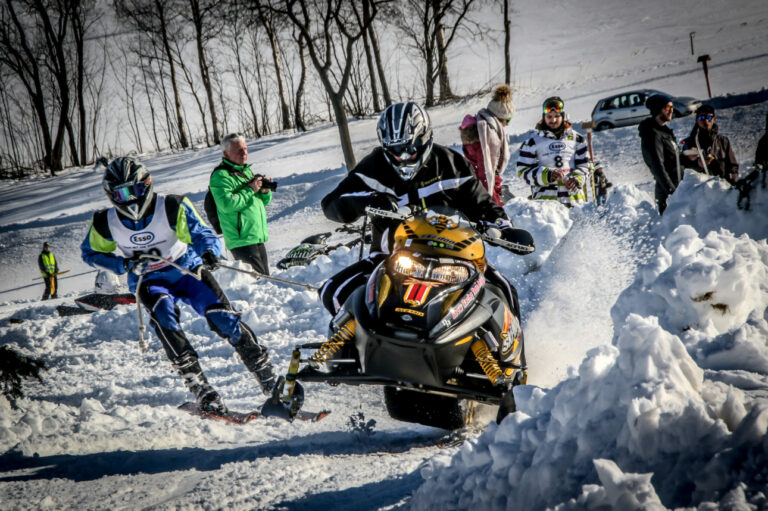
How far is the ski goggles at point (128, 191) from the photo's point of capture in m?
5.03

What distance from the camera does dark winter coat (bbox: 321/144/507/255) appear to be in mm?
4332

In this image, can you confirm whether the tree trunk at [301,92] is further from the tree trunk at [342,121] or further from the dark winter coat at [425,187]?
the dark winter coat at [425,187]

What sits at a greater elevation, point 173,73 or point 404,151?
point 173,73

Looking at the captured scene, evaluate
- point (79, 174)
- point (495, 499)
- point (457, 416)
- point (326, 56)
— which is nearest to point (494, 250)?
point (457, 416)

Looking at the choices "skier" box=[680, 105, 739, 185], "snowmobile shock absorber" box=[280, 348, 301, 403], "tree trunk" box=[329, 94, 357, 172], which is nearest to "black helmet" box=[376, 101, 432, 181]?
"snowmobile shock absorber" box=[280, 348, 301, 403]

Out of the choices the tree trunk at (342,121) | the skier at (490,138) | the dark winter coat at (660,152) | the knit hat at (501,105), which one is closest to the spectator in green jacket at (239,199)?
the skier at (490,138)

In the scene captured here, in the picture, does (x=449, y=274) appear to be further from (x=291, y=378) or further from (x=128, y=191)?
(x=128, y=191)

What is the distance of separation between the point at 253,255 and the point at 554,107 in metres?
4.24

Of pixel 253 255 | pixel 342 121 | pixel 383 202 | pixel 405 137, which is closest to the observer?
pixel 383 202

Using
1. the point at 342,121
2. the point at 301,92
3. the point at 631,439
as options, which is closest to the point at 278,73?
the point at 301,92

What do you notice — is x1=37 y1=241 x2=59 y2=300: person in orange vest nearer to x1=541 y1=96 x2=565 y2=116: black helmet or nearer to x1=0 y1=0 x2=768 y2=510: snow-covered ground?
x1=0 y1=0 x2=768 y2=510: snow-covered ground

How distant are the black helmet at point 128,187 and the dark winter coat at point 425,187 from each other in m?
1.91

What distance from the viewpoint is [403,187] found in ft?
14.3

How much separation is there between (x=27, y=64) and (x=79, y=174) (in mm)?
7071
